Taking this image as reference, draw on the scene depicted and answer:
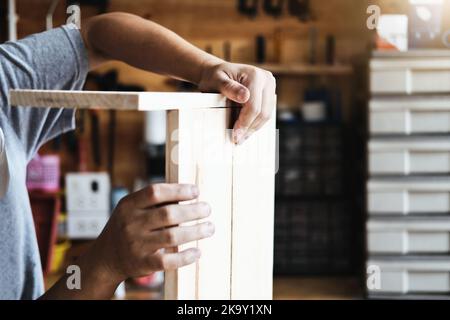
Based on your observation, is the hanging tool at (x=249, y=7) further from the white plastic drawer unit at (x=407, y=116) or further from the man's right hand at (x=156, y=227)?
the man's right hand at (x=156, y=227)

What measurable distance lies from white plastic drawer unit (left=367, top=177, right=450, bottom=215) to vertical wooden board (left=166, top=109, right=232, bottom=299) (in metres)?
2.50

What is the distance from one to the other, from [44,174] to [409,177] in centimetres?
192

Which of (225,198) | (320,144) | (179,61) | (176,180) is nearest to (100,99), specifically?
(176,180)

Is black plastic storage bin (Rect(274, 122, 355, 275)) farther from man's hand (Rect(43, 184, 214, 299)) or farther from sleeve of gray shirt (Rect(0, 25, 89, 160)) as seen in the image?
man's hand (Rect(43, 184, 214, 299))

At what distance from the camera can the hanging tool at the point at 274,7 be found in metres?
3.94

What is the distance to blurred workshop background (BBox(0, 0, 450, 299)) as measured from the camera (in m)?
3.22

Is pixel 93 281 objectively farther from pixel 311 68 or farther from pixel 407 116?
pixel 311 68

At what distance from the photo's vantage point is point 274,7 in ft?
12.9

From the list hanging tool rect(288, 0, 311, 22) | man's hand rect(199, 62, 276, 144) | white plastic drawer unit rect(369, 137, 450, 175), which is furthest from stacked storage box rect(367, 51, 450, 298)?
man's hand rect(199, 62, 276, 144)

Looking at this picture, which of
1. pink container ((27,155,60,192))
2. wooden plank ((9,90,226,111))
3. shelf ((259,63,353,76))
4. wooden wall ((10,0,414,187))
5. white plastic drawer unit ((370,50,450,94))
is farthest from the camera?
wooden wall ((10,0,414,187))

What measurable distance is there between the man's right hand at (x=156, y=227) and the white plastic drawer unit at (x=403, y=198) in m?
2.60

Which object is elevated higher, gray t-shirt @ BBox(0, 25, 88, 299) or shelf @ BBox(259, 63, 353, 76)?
shelf @ BBox(259, 63, 353, 76)

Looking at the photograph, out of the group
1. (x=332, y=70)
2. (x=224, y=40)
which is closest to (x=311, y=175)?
(x=332, y=70)

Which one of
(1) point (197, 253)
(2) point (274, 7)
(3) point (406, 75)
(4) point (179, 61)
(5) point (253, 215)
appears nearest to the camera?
(1) point (197, 253)
